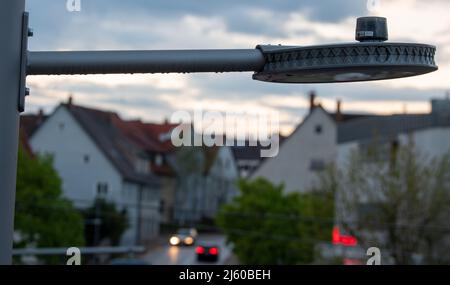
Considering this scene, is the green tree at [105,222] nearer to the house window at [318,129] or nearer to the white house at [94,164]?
the white house at [94,164]

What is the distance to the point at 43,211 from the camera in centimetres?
5969

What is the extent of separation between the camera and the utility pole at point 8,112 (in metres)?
4.21

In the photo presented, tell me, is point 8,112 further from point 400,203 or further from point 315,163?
point 315,163

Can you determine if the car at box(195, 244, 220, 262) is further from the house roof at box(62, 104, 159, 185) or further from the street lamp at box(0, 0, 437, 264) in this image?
the house roof at box(62, 104, 159, 185)

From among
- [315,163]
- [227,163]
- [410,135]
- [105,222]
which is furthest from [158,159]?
[410,135]

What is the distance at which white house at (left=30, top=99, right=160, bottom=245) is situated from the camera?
68.4 m

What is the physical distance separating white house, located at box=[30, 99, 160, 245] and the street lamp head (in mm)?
61498

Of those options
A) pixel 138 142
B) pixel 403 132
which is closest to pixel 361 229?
pixel 403 132

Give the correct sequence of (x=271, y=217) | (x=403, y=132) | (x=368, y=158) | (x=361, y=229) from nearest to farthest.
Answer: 1. (x=361, y=229)
2. (x=368, y=158)
3. (x=403, y=132)
4. (x=271, y=217)

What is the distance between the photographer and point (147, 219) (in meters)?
71.4

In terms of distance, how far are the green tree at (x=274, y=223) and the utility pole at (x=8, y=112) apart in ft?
157
